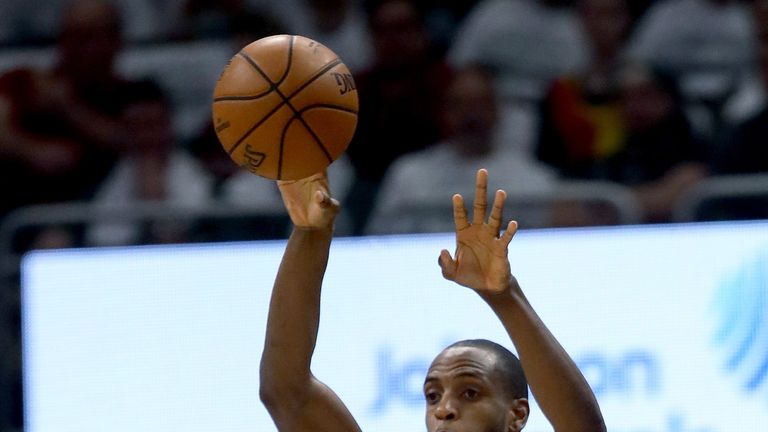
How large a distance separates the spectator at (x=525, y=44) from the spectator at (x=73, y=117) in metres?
1.76

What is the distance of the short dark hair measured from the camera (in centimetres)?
448

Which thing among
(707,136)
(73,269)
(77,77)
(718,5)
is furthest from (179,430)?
(718,5)

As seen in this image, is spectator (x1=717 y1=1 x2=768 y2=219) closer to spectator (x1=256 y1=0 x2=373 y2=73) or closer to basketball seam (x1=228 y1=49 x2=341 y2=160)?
spectator (x1=256 y1=0 x2=373 y2=73)

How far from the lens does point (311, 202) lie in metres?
4.47

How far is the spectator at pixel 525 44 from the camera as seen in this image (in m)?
8.91

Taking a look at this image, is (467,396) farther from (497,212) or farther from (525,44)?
(525,44)

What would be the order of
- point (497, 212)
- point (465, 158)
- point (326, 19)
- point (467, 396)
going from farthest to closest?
point (326, 19) < point (465, 158) < point (467, 396) < point (497, 212)

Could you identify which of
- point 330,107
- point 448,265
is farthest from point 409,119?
point 448,265

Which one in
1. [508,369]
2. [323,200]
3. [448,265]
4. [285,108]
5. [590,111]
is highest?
[590,111]

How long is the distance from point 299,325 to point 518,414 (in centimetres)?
63

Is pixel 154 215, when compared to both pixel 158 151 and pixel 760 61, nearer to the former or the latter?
pixel 158 151

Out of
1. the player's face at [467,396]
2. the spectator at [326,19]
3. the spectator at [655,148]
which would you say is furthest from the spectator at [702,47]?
the player's face at [467,396]

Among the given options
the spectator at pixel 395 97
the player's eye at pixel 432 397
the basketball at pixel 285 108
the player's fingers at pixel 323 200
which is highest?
the spectator at pixel 395 97

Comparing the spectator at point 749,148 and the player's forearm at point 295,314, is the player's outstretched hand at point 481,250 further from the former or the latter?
the spectator at point 749,148
